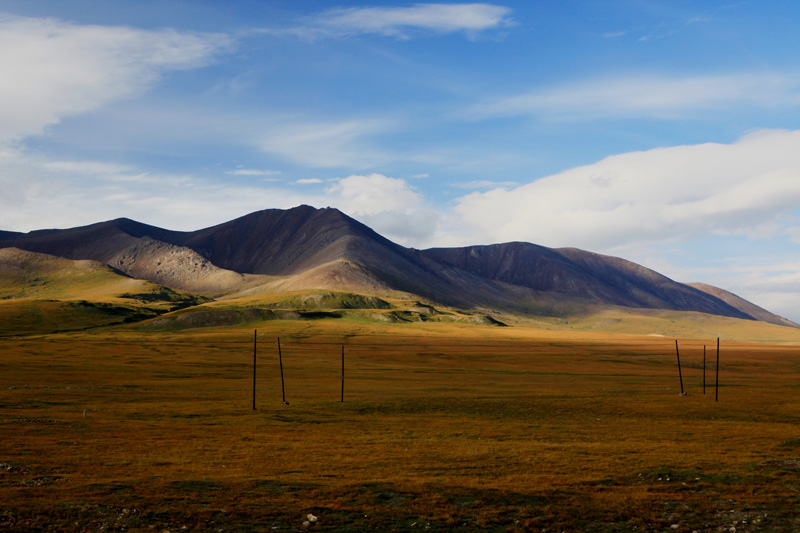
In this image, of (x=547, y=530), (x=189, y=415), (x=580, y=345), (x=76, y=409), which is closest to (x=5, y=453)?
(x=189, y=415)

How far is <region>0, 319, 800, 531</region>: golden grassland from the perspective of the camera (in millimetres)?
22594

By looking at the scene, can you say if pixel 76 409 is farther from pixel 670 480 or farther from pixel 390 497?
pixel 670 480

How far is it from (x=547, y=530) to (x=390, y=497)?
282 inches

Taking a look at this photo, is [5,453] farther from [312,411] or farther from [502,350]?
[502,350]

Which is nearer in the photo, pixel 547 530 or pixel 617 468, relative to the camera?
pixel 547 530

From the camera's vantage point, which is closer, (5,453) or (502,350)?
(5,453)

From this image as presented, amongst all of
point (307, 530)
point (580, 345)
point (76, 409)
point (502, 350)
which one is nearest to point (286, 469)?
point (307, 530)

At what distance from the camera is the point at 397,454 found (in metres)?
37.1

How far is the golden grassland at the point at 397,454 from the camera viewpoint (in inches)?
890

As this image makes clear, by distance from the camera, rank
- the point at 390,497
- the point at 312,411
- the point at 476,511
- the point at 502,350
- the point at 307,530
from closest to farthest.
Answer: the point at 307,530, the point at 476,511, the point at 390,497, the point at 312,411, the point at 502,350

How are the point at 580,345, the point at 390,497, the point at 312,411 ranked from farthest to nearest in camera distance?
the point at 580,345 → the point at 312,411 → the point at 390,497

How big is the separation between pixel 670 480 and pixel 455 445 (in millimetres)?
14865

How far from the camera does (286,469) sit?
32.1m

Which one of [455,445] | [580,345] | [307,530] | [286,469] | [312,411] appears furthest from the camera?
[580,345]
